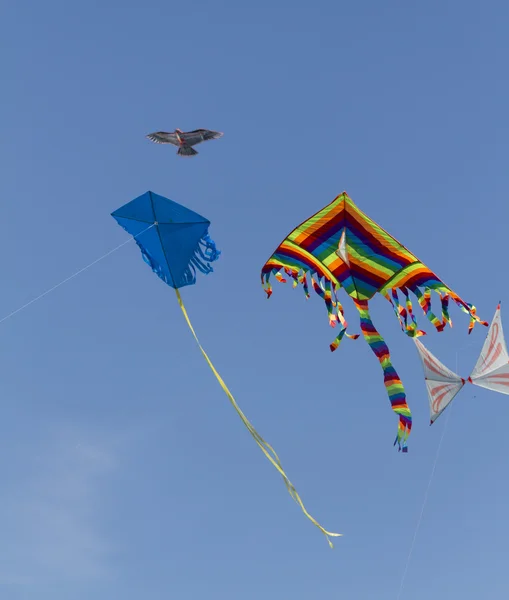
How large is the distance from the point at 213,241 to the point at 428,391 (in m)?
9.69

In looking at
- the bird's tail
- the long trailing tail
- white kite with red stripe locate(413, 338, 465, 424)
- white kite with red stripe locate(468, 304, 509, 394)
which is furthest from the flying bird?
white kite with red stripe locate(468, 304, 509, 394)

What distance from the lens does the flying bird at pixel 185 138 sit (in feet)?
65.1

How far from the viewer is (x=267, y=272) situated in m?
19.9

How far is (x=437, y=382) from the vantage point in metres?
24.8

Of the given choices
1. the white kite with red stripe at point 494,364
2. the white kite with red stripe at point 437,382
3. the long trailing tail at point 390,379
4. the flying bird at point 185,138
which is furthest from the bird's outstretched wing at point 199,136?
the white kite with red stripe at point 494,364

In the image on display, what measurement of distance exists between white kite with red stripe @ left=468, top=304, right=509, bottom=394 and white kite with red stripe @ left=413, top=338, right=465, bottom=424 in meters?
0.53

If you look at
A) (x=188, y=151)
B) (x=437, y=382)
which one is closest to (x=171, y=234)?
(x=188, y=151)

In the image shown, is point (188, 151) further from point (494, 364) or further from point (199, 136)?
point (494, 364)

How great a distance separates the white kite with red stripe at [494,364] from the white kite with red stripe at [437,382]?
0.53 m

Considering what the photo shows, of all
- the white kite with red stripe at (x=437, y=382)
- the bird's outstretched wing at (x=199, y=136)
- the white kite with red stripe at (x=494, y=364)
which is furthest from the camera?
the white kite with red stripe at (x=494, y=364)

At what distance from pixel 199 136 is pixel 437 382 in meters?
10.5

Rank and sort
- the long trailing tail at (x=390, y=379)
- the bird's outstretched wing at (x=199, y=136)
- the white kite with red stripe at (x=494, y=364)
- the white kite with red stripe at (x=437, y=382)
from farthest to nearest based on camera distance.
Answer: the white kite with red stripe at (x=494, y=364), the white kite with red stripe at (x=437, y=382), the bird's outstretched wing at (x=199, y=136), the long trailing tail at (x=390, y=379)

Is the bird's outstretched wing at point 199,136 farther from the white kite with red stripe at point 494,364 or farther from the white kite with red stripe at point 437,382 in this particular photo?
the white kite with red stripe at point 494,364

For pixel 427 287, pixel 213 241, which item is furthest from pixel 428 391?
pixel 213 241
